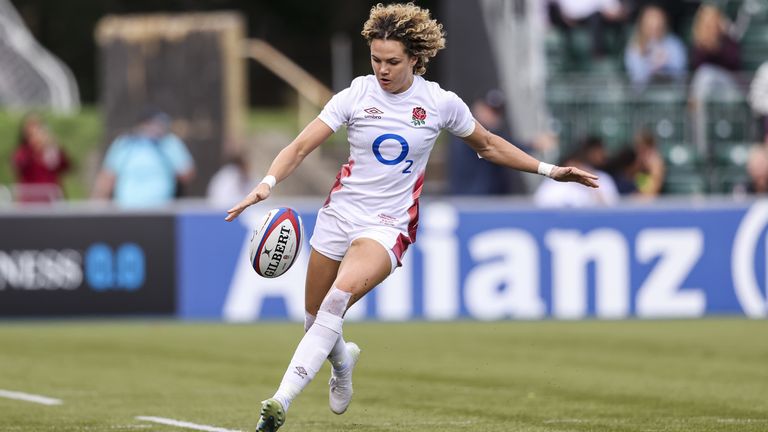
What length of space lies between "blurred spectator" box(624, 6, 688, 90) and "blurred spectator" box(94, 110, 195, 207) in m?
7.53

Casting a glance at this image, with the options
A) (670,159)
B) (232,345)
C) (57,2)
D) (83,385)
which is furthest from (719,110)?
(57,2)

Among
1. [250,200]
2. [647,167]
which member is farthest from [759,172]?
[250,200]

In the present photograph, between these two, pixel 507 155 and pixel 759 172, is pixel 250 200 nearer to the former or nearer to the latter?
pixel 507 155

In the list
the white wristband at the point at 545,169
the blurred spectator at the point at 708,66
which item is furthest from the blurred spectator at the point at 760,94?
the white wristband at the point at 545,169

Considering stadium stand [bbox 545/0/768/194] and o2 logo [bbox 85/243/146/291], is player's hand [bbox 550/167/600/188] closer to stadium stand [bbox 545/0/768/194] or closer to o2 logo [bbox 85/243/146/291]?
o2 logo [bbox 85/243/146/291]

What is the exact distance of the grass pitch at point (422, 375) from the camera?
32.3 ft

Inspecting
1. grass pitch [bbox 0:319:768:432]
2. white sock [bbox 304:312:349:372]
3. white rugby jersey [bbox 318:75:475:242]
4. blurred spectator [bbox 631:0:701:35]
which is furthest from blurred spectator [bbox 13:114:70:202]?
white rugby jersey [bbox 318:75:475:242]

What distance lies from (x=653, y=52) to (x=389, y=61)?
1625 cm

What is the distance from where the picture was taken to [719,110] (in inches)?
959

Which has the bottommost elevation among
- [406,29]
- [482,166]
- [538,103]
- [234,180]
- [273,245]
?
[234,180]

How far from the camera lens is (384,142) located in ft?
29.1

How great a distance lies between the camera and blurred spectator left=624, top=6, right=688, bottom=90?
2427cm

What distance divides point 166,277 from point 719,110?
9.55m

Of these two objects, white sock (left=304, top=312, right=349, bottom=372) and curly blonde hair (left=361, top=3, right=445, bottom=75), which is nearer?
curly blonde hair (left=361, top=3, right=445, bottom=75)
